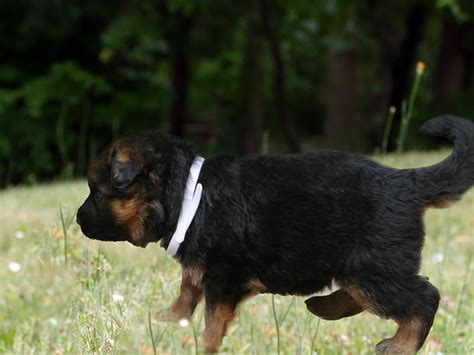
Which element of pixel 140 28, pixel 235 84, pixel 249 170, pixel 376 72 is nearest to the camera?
pixel 249 170

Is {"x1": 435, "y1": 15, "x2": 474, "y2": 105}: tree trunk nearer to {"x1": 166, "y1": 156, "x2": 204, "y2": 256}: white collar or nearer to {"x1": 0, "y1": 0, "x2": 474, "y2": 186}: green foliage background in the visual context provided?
{"x1": 0, "y1": 0, "x2": 474, "y2": 186}: green foliage background

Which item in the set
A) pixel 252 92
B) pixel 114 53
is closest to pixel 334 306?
pixel 252 92

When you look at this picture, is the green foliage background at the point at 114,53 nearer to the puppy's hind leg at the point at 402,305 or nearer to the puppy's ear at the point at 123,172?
the puppy's ear at the point at 123,172

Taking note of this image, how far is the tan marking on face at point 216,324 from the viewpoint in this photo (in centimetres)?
279

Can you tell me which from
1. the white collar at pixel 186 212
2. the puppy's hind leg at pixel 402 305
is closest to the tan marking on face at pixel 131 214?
the white collar at pixel 186 212

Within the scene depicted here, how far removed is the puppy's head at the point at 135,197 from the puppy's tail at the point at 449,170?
0.93 meters

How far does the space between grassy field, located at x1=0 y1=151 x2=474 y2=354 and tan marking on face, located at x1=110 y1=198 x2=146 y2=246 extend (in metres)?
0.36

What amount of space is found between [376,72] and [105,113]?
1016 cm

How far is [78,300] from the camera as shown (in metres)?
3.87

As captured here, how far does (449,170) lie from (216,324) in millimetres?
1064

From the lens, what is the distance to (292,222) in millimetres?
2914

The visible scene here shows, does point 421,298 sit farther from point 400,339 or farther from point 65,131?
point 65,131

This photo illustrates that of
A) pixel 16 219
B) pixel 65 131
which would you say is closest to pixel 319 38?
pixel 65 131

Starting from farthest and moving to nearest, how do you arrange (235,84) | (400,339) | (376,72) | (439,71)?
1. (376,72)
2. (235,84)
3. (439,71)
4. (400,339)
